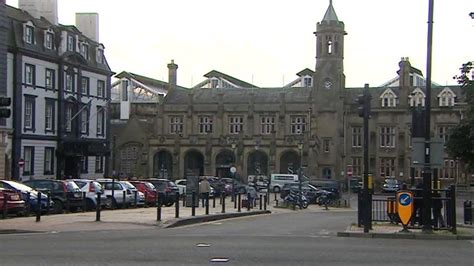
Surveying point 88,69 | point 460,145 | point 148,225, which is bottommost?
point 148,225

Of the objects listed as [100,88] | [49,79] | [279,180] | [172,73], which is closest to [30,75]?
[49,79]

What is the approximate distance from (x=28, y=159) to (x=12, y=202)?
3532 centimetres

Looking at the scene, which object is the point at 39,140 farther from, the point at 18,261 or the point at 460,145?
the point at 18,261

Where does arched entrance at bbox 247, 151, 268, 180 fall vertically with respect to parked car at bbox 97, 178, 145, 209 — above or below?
above

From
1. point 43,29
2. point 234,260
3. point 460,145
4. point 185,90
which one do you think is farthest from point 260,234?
point 185,90

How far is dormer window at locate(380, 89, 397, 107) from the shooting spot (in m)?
95.4

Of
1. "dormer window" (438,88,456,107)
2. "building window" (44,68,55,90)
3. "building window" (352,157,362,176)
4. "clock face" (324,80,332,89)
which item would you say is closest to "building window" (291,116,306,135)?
"clock face" (324,80,332,89)

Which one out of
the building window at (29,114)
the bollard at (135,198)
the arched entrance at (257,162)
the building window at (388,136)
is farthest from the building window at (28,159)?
the building window at (388,136)

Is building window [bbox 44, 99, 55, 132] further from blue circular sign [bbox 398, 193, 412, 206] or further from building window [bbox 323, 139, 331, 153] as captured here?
blue circular sign [bbox 398, 193, 412, 206]

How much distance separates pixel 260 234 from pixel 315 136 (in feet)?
229

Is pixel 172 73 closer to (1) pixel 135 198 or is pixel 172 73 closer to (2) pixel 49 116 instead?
(2) pixel 49 116

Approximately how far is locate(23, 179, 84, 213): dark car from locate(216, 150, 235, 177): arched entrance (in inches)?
2317

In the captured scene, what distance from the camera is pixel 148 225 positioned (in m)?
25.1

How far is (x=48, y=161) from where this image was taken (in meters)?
65.7
